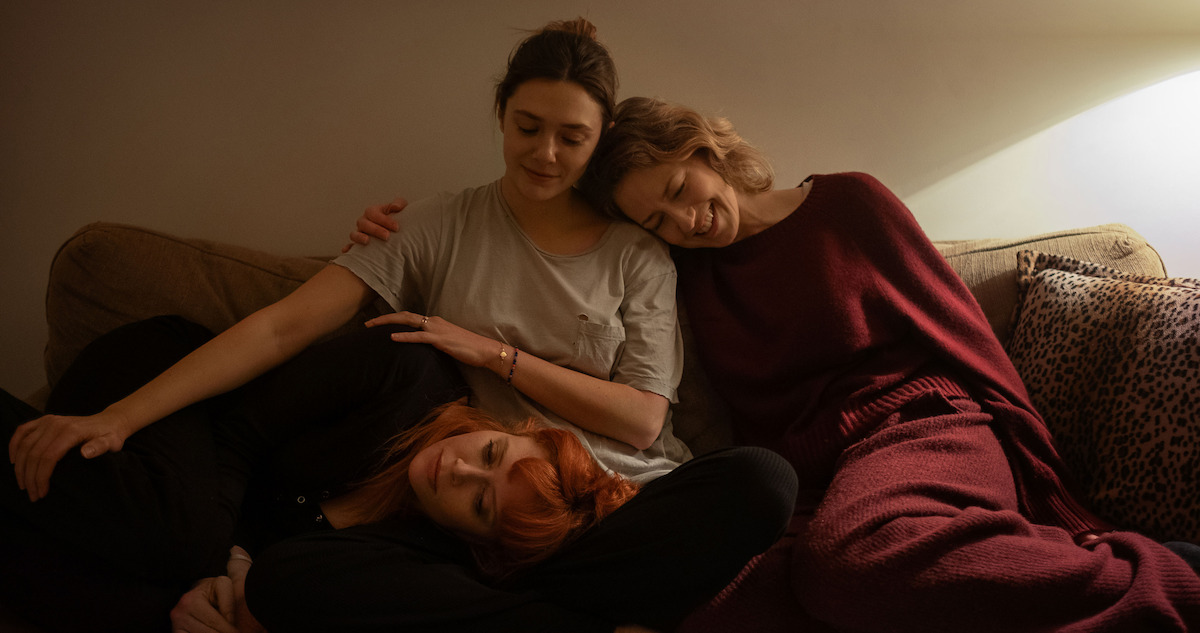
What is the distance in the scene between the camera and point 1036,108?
1970 mm

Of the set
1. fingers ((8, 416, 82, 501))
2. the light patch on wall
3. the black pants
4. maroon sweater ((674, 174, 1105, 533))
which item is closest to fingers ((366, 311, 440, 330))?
the black pants

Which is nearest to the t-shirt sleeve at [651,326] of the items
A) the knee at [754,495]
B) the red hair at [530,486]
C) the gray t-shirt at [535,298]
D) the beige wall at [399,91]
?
the gray t-shirt at [535,298]

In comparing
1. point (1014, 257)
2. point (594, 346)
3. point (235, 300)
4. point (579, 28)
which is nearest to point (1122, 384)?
point (1014, 257)

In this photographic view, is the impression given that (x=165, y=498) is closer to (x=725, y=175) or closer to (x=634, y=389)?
(x=634, y=389)

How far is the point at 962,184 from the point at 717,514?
1.37 meters

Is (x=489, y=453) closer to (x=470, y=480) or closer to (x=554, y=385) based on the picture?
(x=470, y=480)

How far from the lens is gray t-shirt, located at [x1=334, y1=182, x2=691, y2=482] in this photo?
1.42m

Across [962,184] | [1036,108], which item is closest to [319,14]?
[962,184]

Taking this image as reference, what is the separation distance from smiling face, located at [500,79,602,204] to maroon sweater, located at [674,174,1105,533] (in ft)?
1.36

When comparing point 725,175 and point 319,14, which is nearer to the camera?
point 725,175

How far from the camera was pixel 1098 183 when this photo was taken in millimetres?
2014

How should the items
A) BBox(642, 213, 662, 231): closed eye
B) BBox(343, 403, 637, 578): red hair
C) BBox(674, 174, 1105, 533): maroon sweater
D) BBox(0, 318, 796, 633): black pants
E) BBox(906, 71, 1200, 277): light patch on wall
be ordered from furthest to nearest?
BBox(906, 71, 1200, 277): light patch on wall
BBox(642, 213, 662, 231): closed eye
BBox(674, 174, 1105, 533): maroon sweater
BBox(343, 403, 637, 578): red hair
BBox(0, 318, 796, 633): black pants

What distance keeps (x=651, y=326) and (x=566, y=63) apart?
528 millimetres

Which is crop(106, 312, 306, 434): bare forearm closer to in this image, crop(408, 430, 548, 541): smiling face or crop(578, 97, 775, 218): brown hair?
crop(408, 430, 548, 541): smiling face
